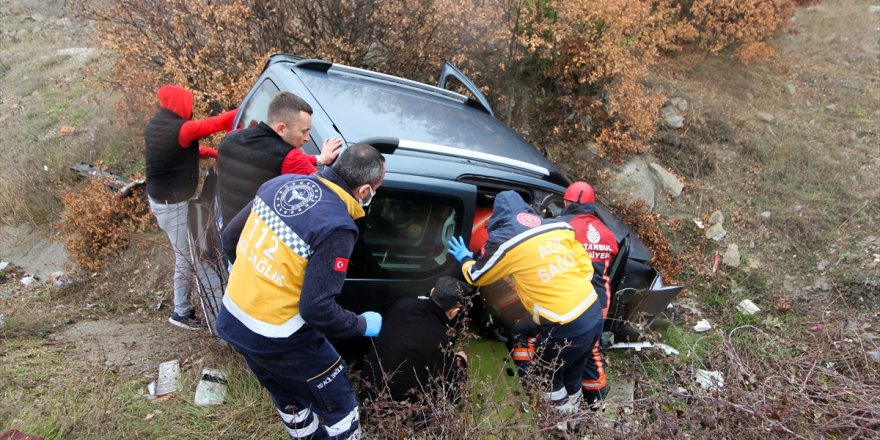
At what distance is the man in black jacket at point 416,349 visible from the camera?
2.66 metres

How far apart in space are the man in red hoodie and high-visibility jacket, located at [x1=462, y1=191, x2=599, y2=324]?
1909 mm

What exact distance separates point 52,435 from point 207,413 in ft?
2.40

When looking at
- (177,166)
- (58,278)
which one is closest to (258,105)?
(177,166)

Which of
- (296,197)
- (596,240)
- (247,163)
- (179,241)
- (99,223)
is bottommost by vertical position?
(99,223)

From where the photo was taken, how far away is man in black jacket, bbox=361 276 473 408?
2662mm

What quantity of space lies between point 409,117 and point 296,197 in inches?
57.2

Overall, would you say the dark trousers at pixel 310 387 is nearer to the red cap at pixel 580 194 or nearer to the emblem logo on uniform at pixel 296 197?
the emblem logo on uniform at pixel 296 197

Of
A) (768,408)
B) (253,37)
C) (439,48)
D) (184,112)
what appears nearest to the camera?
(768,408)

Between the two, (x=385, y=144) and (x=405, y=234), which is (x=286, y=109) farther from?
(x=405, y=234)

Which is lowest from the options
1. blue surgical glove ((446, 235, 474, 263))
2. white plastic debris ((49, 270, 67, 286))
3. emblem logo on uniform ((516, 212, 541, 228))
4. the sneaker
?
white plastic debris ((49, 270, 67, 286))

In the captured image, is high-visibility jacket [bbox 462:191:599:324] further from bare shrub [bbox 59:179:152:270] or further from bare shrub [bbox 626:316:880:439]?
bare shrub [bbox 59:179:152:270]

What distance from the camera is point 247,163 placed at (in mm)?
2824

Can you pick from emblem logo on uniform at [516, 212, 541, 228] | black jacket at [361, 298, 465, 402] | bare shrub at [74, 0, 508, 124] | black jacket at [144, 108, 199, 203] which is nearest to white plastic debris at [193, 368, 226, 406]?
black jacket at [361, 298, 465, 402]

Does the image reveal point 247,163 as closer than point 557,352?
Yes
